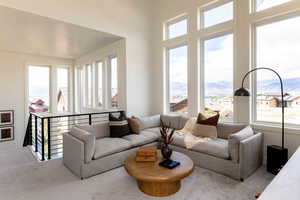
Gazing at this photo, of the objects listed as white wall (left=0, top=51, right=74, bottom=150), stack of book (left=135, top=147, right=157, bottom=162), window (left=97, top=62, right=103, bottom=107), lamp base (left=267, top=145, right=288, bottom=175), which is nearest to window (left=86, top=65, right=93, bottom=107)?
window (left=97, top=62, right=103, bottom=107)

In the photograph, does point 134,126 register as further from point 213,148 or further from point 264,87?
point 264,87

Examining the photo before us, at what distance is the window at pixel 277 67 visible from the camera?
284cm

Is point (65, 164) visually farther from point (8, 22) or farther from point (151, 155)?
point (8, 22)

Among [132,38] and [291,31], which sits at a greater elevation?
[132,38]

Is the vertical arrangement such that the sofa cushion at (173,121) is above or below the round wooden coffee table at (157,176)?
above

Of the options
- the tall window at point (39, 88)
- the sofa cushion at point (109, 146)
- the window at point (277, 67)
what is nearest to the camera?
the sofa cushion at point (109, 146)

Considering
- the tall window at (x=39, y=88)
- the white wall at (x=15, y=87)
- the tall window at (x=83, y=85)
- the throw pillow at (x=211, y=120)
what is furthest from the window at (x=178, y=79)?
the white wall at (x=15, y=87)

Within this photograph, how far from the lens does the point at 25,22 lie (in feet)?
11.3

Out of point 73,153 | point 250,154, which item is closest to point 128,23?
point 73,153

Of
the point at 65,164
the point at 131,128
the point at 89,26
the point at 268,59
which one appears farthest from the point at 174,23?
the point at 65,164

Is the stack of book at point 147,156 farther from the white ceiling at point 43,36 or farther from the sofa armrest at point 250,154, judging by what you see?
the white ceiling at point 43,36

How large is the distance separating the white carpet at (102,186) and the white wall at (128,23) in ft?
7.67

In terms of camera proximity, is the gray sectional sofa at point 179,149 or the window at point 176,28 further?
the window at point 176,28

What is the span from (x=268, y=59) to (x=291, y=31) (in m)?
Answer: 0.53
